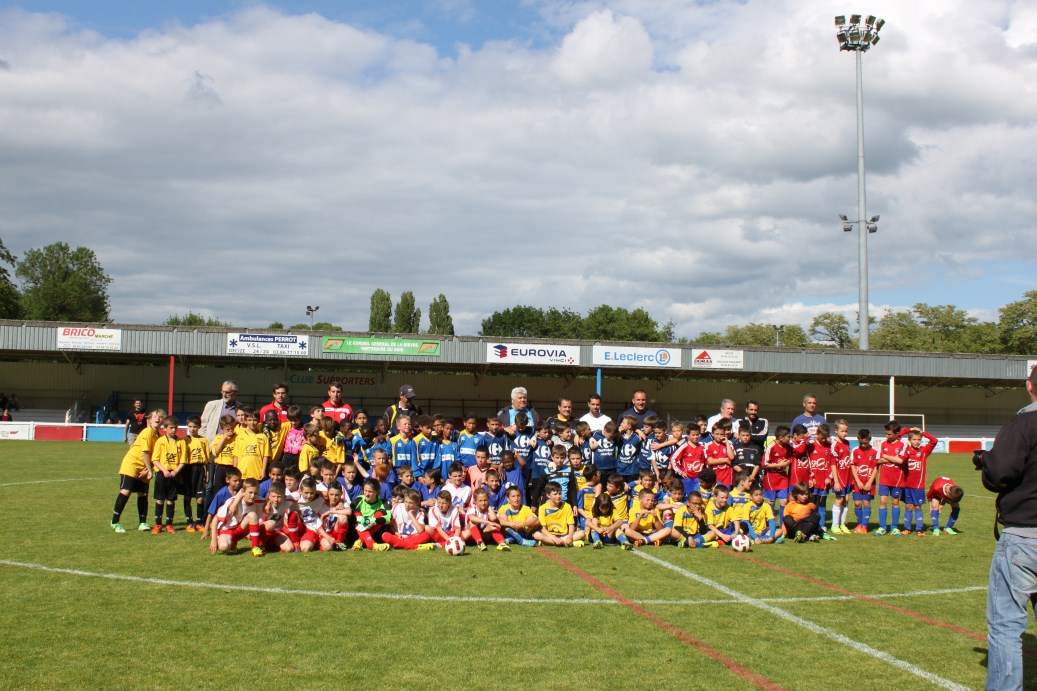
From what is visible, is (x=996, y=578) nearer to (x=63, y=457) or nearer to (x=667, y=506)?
(x=667, y=506)

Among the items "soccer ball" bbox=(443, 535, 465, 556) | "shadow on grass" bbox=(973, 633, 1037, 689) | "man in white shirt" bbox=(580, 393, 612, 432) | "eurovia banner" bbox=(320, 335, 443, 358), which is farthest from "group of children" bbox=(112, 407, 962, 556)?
"eurovia banner" bbox=(320, 335, 443, 358)

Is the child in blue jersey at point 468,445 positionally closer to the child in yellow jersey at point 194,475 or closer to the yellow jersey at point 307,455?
the yellow jersey at point 307,455

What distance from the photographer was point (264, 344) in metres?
35.4

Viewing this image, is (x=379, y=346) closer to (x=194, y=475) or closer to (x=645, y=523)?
(x=194, y=475)

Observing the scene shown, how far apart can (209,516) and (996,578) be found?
28.7 ft

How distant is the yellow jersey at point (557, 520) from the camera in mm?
10547

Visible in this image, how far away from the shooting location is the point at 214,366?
41469mm

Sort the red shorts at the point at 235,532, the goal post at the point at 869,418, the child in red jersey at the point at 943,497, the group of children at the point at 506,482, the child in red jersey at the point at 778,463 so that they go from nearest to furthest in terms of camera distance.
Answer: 1. the red shorts at the point at 235,532
2. the child in red jersey at the point at 943,497
3. the group of children at the point at 506,482
4. the child in red jersey at the point at 778,463
5. the goal post at the point at 869,418

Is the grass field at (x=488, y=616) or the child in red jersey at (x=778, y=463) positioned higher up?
the child in red jersey at (x=778, y=463)

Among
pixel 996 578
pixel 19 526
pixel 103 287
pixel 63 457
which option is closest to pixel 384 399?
pixel 63 457

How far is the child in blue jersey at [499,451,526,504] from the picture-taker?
10914 mm

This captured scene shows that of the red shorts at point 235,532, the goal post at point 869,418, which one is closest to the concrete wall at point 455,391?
the goal post at point 869,418

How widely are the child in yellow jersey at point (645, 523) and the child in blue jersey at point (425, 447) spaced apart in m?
2.78

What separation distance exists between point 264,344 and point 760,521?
28.1m
